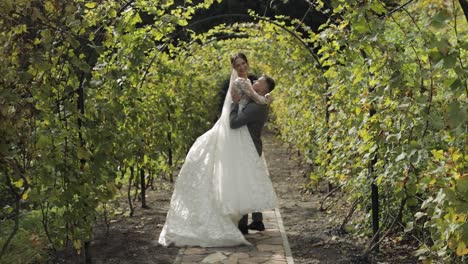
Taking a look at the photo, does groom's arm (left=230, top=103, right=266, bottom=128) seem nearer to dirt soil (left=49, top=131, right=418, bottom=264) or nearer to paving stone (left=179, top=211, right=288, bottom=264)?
paving stone (left=179, top=211, right=288, bottom=264)

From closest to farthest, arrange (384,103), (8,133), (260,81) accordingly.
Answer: (8,133) → (384,103) → (260,81)

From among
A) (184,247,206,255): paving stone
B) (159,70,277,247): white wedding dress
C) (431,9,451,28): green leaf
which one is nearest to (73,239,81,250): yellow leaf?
(184,247,206,255): paving stone

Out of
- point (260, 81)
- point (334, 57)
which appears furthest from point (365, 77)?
point (260, 81)

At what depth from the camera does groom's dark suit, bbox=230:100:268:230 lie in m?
6.07

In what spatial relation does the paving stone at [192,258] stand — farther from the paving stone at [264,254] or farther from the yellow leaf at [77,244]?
the yellow leaf at [77,244]

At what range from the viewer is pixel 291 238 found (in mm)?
6332

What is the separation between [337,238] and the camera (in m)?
6.07

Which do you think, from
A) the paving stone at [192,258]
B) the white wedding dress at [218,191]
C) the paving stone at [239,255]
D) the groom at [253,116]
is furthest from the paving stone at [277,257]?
the groom at [253,116]

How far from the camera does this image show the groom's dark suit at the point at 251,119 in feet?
19.9

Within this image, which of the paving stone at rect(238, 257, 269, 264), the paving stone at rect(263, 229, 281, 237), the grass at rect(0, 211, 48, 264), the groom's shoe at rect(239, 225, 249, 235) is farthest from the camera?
the paving stone at rect(263, 229, 281, 237)

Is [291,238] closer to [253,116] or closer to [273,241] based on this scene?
[273,241]

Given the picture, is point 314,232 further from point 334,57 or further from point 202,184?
point 334,57

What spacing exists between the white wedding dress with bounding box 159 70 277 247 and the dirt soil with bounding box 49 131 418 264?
320mm

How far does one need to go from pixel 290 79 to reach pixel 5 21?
8019 mm
